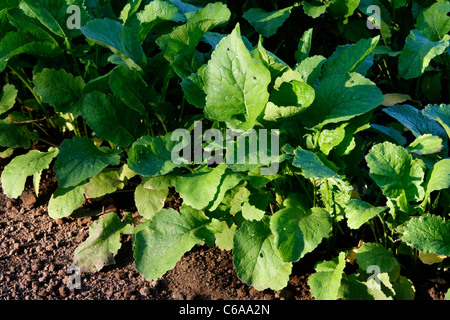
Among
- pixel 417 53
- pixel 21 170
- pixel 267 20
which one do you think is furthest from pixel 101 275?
pixel 417 53

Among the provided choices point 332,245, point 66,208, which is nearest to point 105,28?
point 66,208

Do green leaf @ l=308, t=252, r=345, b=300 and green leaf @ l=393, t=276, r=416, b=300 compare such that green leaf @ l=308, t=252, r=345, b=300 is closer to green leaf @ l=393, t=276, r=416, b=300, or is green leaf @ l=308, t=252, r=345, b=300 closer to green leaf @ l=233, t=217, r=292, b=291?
green leaf @ l=233, t=217, r=292, b=291

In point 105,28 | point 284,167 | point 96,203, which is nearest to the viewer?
point 284,167

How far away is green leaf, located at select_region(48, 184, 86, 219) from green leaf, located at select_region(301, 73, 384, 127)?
1035mm

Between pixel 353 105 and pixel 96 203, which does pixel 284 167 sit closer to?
pixel 353 105

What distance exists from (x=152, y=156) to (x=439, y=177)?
1064 mm

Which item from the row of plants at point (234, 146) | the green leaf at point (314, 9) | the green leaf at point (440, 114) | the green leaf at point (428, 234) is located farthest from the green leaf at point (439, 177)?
the green leaf at point (314, 9)

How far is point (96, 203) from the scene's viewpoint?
254 centimetres

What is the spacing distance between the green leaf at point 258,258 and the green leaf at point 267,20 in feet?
4.17

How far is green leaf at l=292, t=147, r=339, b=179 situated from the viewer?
171 cm

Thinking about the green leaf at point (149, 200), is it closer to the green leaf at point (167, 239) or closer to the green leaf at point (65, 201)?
the green leaf at point (167, 239)

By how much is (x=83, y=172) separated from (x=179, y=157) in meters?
0.39

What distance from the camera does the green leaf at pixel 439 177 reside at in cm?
180

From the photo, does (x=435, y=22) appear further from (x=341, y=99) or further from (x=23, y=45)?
(x=23, y=45)
